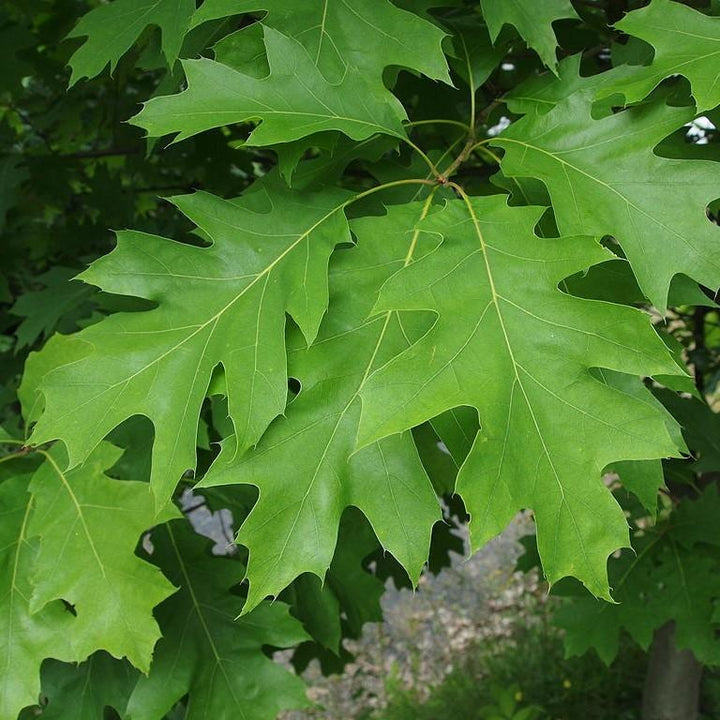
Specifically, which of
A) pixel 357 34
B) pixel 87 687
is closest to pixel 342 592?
pixel 87 687

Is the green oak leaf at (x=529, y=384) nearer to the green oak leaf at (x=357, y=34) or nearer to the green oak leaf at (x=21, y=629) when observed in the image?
the green oak leaf at (x=357, y=34)

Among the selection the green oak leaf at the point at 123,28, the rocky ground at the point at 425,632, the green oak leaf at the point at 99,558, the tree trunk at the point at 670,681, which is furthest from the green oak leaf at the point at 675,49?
the rocky ground at the point at 425,632

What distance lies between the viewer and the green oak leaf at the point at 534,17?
1.18m

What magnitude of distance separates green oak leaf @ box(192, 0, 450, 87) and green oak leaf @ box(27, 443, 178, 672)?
67 cm

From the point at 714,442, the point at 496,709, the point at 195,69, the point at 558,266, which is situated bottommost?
Answer: the point at 496,709

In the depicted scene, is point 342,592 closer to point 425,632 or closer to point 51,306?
point 51,306

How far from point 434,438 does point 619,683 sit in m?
3.02

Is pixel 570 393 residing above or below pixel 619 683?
above

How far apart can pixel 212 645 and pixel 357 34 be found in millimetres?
1068

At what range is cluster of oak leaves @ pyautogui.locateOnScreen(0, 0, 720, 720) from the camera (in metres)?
0.95

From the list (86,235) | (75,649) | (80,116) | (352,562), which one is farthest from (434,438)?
(80,116)

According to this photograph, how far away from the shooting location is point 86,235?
252 centimetres

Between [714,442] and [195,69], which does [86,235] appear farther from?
[714,442]

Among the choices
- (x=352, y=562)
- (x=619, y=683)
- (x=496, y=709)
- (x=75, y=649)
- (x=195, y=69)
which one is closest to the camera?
(x=195, y=69)
